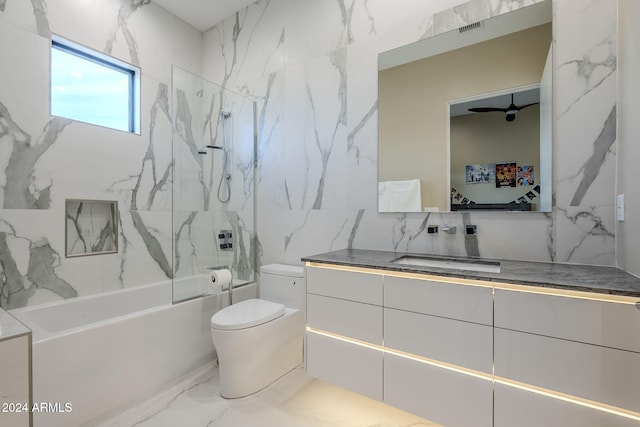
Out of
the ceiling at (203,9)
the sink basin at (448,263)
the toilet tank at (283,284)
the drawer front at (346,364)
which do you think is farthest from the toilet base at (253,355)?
the ceiling at (203,9)

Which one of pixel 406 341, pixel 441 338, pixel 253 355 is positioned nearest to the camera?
pixel 441 338

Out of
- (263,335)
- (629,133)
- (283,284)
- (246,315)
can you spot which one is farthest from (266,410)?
(629,133)

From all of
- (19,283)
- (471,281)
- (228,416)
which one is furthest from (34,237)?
(471,281)

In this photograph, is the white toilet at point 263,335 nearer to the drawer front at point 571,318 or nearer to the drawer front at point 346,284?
the drawer front at point 346,284

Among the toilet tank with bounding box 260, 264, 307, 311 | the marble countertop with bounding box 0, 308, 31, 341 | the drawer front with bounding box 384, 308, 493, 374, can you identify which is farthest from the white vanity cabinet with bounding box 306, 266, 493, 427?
the marble countertop with bounding box 0, 308, 31, 341

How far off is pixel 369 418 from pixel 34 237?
2.44 meters

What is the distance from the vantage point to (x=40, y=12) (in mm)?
2068

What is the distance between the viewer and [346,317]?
1.73m

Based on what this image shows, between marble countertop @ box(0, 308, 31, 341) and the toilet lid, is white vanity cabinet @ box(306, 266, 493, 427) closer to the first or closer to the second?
the toilet lid

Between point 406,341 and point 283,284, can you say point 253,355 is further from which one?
point 406,341

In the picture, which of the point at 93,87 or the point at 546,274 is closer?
the point at 546,274

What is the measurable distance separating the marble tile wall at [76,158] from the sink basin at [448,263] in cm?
216

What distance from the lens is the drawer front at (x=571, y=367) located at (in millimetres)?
1074

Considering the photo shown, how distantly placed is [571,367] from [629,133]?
1.07m
